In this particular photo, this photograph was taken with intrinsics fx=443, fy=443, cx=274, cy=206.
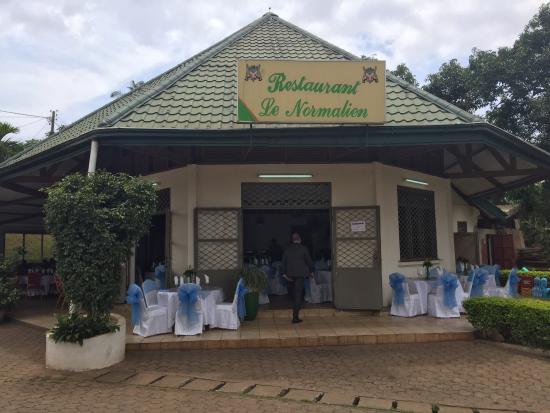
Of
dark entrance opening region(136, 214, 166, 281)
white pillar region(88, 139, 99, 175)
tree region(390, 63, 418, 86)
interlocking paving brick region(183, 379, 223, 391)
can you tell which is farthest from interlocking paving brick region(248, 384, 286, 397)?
tree region(390, 63, 418, 86)

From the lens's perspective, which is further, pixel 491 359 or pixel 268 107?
pixel 268 107

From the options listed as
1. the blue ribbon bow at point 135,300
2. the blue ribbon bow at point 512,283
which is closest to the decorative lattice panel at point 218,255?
the blue ribbon bow at point 135,300

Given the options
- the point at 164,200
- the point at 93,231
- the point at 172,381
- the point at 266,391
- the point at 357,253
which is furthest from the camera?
the point at 164,200

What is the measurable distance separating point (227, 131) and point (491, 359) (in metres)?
4.80

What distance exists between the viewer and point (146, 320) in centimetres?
660

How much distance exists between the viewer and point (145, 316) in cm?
659

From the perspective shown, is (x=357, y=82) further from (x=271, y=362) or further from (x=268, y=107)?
(x=271, y=362)

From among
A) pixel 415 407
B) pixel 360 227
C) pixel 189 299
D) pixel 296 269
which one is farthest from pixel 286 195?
pixel 415 407

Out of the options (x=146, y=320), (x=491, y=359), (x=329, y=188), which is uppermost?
(x=329, y=188)

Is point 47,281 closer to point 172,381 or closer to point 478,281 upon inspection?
point 172,381

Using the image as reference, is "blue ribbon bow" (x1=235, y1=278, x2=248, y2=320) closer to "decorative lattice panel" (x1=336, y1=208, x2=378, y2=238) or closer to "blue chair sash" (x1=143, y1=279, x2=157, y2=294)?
"blue chair sash" (x1=143, y1=279, x2=157, y2=294)

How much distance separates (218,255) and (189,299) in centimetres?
171

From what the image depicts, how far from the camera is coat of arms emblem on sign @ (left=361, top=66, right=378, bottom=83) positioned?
6.78 m

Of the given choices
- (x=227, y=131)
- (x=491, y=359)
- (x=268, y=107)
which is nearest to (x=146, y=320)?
(x=227, y=131)
